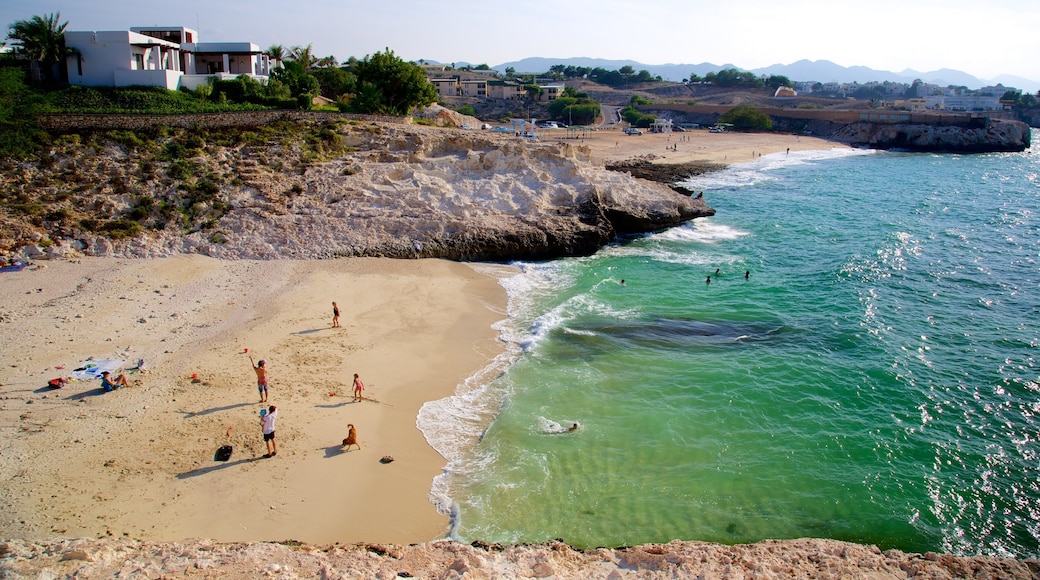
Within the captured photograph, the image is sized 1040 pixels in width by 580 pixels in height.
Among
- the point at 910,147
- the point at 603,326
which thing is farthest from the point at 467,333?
the point at 910,147

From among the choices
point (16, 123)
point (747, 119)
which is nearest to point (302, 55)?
point (16, 123)

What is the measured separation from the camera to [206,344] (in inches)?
Result: 871

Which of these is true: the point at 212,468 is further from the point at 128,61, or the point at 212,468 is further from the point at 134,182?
the point at 128,61

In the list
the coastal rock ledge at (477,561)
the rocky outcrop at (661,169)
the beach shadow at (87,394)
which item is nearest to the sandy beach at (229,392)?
the beach shadow at (87,394)

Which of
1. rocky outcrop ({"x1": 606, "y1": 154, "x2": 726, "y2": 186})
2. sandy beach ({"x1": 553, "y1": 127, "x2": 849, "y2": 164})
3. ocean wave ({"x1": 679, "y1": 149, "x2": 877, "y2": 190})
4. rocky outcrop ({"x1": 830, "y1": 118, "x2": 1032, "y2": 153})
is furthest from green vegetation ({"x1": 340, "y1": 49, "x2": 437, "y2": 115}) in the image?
rocky outcrop ({"x1": 830, "y1": 118, "x2": 1032, "y2": 153})

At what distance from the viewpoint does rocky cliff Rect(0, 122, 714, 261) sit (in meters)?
31.2

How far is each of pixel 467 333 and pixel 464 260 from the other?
939 centimetres

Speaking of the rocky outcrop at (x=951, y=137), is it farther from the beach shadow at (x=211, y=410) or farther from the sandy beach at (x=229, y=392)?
the beach shadow at (x=211, y=410)

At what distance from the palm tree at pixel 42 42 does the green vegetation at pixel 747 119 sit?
104 meters

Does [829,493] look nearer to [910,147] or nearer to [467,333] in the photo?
[467,333]

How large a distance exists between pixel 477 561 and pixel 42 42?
45.3 metres

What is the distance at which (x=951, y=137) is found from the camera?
10456 cm

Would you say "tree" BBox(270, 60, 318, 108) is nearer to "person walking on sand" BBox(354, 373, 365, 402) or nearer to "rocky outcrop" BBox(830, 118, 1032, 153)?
"person walking on sand" BBox(354, 373, 365, 402)

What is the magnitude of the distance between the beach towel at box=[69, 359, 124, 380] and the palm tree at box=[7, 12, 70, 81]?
3116 cm
